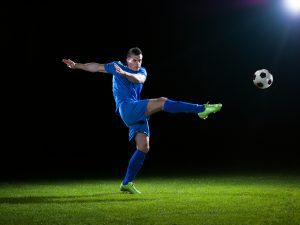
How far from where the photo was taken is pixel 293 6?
1473 cm

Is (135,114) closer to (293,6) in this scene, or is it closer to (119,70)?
(119,70)

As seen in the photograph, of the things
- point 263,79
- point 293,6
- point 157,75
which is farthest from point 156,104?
point 157,75

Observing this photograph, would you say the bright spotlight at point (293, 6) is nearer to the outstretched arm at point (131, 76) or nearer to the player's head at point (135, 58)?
the player's head at point (135, 58)

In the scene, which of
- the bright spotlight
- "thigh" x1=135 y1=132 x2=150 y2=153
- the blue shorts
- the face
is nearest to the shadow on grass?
"thigh" x1=135 y1=132 x2=150 y2=153

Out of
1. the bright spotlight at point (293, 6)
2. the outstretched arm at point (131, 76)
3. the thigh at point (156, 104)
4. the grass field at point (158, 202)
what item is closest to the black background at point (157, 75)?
the bright spotlight at point (293, 6)

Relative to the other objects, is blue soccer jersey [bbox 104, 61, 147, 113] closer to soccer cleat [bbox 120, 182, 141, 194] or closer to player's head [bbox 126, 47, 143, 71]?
player's head [bbox 126, 47, 143, 71]

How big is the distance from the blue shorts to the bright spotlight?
30.8ft

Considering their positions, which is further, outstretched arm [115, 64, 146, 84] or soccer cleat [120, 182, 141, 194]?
soccer cleat [120, 182, 141, 194]

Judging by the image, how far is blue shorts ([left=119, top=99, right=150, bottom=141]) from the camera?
5918 mm

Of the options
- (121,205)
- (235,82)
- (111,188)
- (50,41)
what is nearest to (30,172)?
(111,188)

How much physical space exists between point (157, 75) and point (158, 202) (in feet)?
36.6

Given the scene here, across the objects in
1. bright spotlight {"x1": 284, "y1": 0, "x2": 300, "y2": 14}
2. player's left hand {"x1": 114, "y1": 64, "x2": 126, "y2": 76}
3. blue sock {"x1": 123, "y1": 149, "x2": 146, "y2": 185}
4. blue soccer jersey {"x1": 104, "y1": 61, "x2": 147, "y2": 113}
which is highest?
bright spotlight {"x1": 284, "y1": 0, "x2": 300, "y2": 14}

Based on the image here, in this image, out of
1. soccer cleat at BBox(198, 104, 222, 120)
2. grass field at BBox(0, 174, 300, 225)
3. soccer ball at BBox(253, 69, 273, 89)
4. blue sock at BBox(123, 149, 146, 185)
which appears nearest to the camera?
grass field at BBox(0, 174, 300, 225)

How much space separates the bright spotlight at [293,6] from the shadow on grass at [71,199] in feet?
33.2
